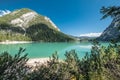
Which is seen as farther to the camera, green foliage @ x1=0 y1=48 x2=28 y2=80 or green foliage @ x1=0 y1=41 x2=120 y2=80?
green foliage @ x1=0 y1=41 x2=120 y2=80

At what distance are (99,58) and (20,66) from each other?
51.8ft

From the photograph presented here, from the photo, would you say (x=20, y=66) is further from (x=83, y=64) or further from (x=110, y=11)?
(x=83, y=64)

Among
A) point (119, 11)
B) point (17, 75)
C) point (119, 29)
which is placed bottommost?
point (17, 75)

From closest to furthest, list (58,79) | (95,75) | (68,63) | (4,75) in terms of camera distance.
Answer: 1. (4,75)
2. (95,75)
3. (58,79)
4. (68,63)

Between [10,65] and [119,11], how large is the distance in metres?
3.20

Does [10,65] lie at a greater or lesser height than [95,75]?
greater

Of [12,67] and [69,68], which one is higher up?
[12,67]

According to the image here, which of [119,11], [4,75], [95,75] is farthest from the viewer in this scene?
[95,75]

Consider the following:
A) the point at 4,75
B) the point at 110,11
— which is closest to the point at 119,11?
the point at 110,11

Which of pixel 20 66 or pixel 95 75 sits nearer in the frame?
pixel 20 66

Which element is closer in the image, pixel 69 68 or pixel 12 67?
pixel 12 67

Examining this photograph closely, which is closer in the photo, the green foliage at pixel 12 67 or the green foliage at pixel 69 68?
the green foliage at pixel 12 67

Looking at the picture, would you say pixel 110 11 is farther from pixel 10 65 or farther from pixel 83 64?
pixel 83 64

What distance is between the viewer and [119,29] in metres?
6.74
